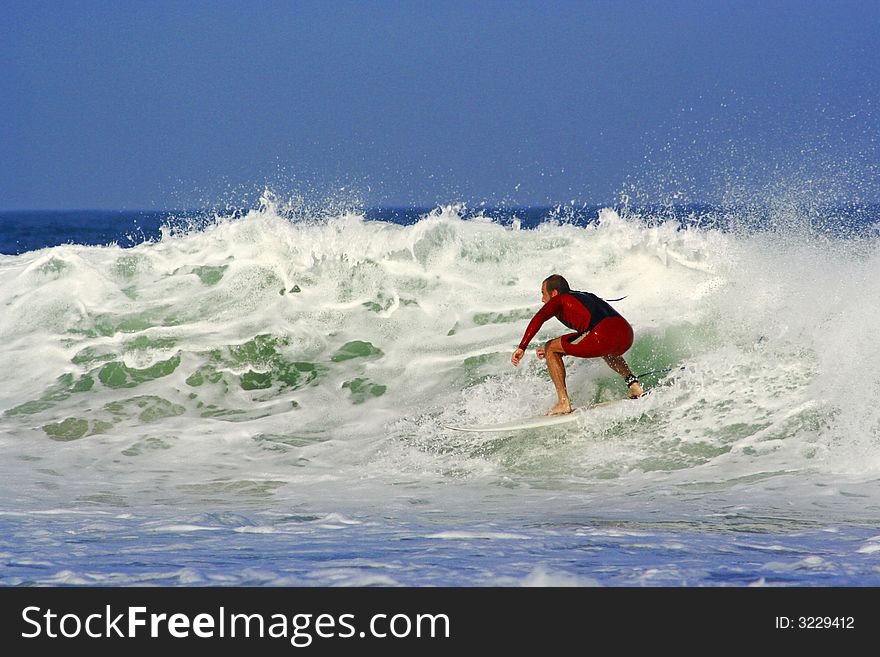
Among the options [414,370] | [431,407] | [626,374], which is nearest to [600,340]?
[626,374]

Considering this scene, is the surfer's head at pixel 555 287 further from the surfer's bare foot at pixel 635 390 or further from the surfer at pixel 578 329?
the surfer's bare foot at pixel 635 390

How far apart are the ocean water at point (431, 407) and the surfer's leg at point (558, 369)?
24 cm

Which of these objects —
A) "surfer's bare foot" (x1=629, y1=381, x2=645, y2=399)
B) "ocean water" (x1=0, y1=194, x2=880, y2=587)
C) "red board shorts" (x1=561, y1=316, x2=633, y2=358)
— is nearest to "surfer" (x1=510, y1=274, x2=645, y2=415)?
"red board shorts" (x1=561, y1=316, x2=633, y2=358)

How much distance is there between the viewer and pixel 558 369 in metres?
8.88

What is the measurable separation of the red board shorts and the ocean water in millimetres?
599

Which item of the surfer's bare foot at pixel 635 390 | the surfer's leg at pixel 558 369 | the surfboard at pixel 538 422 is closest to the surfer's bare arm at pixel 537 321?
the surfer's leg at pixel 558 369

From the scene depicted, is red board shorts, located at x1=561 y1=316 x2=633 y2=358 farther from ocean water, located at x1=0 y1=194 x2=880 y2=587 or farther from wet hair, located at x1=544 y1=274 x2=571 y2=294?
ocean water, located at x1=0 y1=194 x2=880 y2=587

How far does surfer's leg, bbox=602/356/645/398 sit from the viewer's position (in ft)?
29.9

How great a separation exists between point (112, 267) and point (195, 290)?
5.22ft

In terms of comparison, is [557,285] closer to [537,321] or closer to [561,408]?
[537,321]

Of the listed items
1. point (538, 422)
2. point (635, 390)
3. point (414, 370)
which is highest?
point (414, 370)

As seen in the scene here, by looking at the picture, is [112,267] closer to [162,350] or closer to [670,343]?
[162,350]

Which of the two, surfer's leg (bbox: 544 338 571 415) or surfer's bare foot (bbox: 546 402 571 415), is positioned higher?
surfer's leg (bbox: 544 338 571 415)

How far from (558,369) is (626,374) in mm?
733
